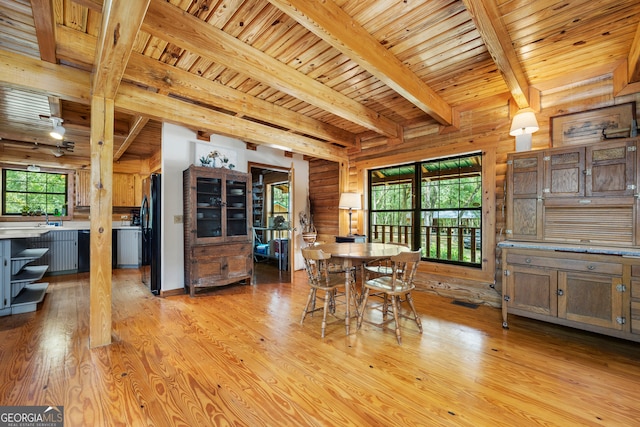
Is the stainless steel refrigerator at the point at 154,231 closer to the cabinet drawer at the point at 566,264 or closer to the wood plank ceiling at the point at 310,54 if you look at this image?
the wood plank ceiling at the point at 310,54

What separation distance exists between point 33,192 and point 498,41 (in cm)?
828

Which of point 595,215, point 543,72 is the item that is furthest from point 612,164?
point 543,72

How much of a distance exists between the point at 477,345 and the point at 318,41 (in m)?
3.15

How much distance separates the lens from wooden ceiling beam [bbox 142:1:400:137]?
6.43 feet

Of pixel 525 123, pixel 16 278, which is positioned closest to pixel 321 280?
pixel 525 123

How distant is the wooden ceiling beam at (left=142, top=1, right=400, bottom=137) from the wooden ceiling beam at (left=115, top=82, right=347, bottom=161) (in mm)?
1138

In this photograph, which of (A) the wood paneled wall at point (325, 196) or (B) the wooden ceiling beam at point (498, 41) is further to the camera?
(A) the wood paneled wall at point (325, 196)

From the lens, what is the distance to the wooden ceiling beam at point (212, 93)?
2647 millimetres

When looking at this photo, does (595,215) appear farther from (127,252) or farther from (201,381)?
(127,252)

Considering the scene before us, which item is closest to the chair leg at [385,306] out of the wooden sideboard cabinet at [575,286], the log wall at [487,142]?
the wooden sideboard cabinet at [575,286]

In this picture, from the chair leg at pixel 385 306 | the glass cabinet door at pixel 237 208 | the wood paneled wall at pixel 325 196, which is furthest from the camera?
the wood paneled wall at pixel 325 196

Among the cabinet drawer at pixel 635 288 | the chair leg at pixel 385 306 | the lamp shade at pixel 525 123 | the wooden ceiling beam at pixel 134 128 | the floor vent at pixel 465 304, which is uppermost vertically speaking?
the wooden ceiling beam at pixel 134 128

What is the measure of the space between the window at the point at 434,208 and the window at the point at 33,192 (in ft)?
22.4

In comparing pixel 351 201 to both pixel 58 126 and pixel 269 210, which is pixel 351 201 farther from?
pixel 58 126
